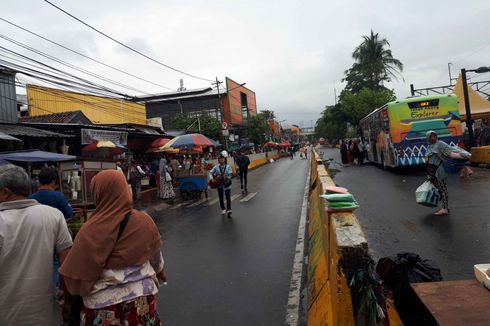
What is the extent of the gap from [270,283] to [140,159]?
20609mm

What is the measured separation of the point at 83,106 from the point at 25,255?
23548 millimetres

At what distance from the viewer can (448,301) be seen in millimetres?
2875

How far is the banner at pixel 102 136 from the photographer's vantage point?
53.9 ft

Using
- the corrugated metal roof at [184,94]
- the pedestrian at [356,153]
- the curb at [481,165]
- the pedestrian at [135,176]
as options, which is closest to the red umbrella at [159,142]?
the pedestrian at [135,176]

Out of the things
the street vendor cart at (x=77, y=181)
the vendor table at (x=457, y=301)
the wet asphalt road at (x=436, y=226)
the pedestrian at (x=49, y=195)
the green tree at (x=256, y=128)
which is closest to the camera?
the vendor table at (x=457, y=301)

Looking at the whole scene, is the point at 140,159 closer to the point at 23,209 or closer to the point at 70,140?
the point at 70,140

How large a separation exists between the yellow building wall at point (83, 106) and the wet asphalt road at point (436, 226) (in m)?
15.7

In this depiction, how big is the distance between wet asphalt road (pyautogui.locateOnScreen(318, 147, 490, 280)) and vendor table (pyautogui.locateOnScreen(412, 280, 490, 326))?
251 centimetres

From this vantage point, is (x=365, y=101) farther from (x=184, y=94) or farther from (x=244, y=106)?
(x=184, y=94)

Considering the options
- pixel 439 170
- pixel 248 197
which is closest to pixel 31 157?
pixel 248 197

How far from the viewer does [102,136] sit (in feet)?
57.1

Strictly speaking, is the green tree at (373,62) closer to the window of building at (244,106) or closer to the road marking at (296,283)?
the window of building at (244,106)

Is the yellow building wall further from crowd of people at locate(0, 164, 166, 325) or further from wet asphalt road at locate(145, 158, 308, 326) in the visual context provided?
crowd of people at locate(0, 164, 166, 325)

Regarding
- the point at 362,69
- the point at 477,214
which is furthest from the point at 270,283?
the point at 362,69
